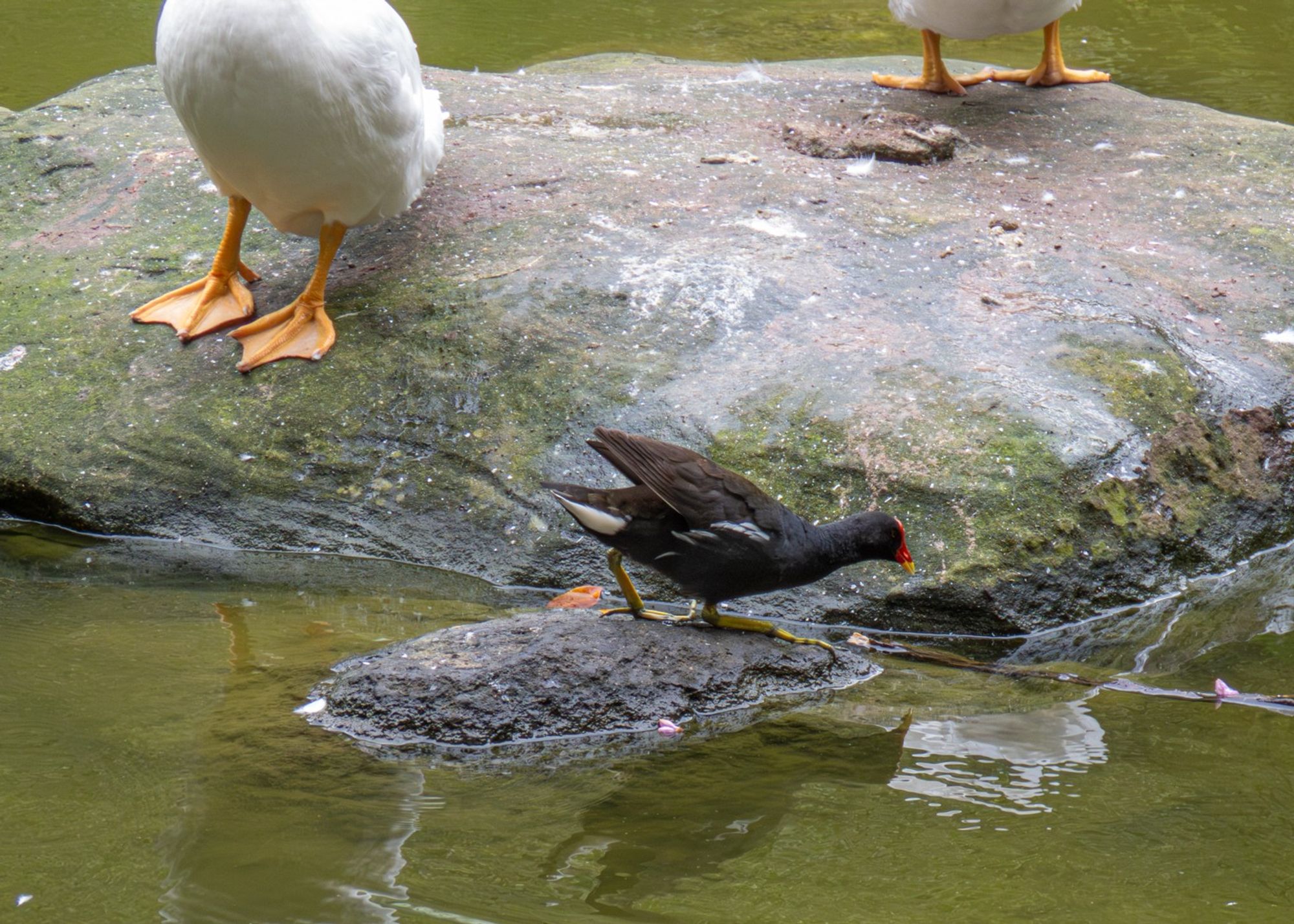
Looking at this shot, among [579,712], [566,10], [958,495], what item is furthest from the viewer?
[566,10]

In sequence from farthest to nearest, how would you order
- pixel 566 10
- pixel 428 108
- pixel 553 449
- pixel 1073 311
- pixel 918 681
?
pixel 566 10
pixel 428 108
pixel 1073 311
pixel 553 449
pixel 918 681

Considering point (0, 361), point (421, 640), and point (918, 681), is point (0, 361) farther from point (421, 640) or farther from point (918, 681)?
point (918, 681)

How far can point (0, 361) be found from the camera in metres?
5.41

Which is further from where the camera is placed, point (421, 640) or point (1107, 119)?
point (1107, 119)

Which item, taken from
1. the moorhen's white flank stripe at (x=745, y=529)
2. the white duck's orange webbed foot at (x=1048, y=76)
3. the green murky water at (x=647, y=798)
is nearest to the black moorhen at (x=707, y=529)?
the moorhen's white flank stripe at (x=745, y=529)

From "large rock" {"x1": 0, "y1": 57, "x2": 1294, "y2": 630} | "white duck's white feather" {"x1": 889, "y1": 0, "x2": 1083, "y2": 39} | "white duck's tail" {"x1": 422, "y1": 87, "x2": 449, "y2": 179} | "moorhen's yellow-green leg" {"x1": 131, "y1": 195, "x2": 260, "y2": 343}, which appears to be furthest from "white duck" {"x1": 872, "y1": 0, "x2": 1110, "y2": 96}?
"moorhen's yellow-green leg" {"x1": 131, "y1": 195, "x2": 260, "y2": 343}

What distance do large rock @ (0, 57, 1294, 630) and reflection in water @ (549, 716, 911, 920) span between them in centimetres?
93

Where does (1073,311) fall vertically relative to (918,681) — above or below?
above

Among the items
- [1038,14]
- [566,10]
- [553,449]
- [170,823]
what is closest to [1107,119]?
[1038,14]

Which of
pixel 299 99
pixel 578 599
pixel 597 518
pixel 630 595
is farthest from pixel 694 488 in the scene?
pixel 299 99

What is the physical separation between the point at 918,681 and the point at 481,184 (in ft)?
10.8

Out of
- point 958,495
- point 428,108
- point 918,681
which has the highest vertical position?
point 428,108

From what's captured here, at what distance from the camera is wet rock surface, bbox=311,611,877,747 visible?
11.8 ft

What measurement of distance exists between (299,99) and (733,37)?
8713 mm
